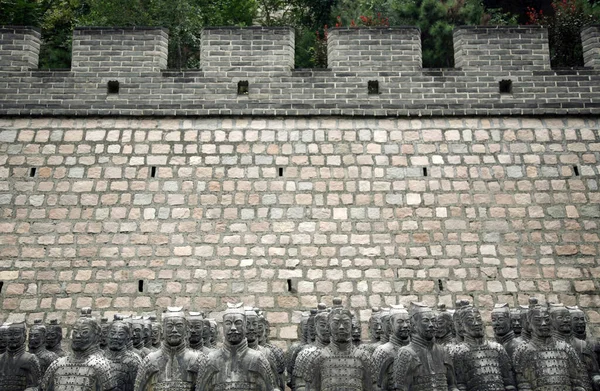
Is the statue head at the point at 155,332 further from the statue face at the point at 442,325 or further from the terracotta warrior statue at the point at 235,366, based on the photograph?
the statue face at the point at 442,325

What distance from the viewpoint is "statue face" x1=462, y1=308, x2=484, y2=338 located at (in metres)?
8.95

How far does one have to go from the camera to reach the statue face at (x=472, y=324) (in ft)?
29.3

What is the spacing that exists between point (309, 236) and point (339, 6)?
8497 millimetres

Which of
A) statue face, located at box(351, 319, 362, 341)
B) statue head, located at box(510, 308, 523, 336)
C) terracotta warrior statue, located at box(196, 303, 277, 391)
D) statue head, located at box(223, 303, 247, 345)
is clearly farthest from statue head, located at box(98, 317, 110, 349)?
statue head, located at box(510, 308, 523, 336)

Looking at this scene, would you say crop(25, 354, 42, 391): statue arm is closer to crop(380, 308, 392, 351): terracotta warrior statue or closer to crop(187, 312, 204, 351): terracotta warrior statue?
crop(187, 312, 204, 351): terracotta warrior statue

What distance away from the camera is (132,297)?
1166 centimetres

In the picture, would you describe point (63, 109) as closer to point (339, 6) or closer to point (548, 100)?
point (548, 100)

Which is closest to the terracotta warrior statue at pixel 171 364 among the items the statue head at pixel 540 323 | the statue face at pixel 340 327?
the statue face at pixel 340 327

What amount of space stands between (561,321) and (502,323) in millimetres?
616

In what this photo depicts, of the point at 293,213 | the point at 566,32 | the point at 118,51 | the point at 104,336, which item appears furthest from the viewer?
the point at 566,32

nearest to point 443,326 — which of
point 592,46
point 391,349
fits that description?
point 391,349

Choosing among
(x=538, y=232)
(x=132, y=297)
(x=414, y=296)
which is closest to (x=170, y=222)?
(x=132, y=297)

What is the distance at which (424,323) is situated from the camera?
28.0ft

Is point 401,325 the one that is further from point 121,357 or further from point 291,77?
point 291,77
